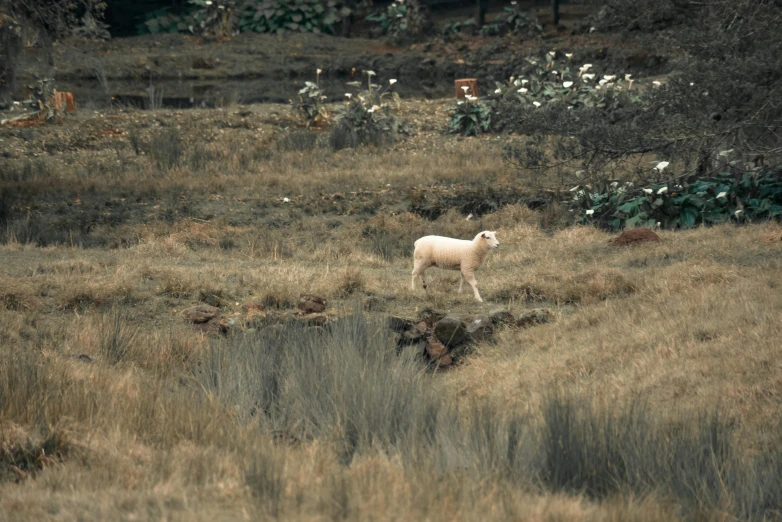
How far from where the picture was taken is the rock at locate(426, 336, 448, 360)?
8047 mm

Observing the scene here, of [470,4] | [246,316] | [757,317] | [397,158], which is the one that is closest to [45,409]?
[246,316]

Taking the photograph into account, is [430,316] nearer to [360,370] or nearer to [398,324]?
[398,324]

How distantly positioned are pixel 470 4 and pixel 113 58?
1581 centimetres

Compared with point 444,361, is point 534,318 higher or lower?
higher

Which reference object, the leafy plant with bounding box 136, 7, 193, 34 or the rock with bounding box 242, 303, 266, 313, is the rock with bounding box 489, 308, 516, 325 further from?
the leafy plant with bounding box 136, 7, 193, 34

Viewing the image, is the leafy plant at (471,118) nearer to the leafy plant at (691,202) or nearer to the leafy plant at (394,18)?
the leafy plant at (691,202)

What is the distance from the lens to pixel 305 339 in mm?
7527

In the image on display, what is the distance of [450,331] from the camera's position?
8.20 meters

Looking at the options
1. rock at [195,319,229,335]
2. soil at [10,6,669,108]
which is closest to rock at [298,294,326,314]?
rock at [195,319,229,335]

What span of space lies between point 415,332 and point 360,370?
6.45ft

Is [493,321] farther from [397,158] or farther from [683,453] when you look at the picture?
[397,158]

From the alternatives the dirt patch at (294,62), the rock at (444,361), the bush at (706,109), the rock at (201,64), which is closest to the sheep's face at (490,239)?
the rock at (444,361)

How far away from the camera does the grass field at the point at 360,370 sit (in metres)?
4.34

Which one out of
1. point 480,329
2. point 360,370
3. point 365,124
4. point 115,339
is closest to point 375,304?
point 480,329
